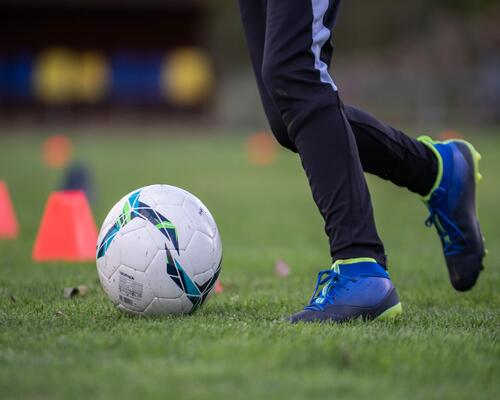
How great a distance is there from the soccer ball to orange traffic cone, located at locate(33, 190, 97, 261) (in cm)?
188

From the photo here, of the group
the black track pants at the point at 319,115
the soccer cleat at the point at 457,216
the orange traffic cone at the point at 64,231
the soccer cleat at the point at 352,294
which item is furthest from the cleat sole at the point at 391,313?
the orange traffic cone at the point at 64,231

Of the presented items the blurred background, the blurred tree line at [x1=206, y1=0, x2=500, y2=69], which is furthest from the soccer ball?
the blurred tree line at [x1=206, y1=0, x2=500, y2=69]

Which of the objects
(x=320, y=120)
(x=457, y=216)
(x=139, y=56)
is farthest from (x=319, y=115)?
(x=139, y=56)

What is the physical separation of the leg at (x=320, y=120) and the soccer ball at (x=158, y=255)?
1.56ft

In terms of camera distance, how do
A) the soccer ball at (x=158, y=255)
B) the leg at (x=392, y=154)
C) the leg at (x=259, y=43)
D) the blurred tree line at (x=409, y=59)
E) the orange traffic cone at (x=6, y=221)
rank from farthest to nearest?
the blurred tree line at (x=409, y=59) < the orange traffic cone at (x=6, y=221) < the leg at (x=392, y=154) < the leg at (x=259, y=43) < the soccer ball at (x=158, y=255)

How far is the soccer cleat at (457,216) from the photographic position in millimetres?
3430

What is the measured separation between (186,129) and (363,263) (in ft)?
82.5

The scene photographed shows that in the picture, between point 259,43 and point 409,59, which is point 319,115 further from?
point 409,59

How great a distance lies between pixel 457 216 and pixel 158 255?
1.23m

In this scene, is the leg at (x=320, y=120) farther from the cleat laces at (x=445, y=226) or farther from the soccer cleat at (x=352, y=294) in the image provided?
the cleat laces at (x=445, y=226)

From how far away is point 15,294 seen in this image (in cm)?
370

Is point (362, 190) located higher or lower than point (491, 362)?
higher

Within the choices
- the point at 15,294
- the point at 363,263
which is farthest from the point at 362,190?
the point at 15,294

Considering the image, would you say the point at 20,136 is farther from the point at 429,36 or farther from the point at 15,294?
the point at 15,294
